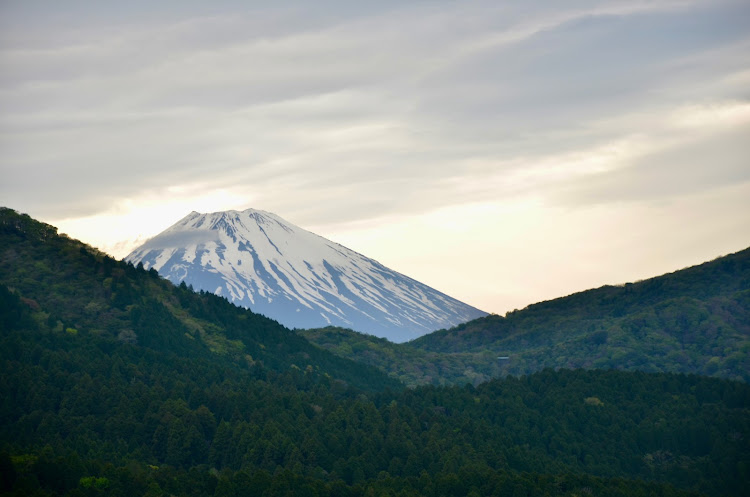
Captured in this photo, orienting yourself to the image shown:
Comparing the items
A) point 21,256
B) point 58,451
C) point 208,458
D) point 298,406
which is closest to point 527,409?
point 298,406

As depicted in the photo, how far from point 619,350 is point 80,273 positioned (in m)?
97.0

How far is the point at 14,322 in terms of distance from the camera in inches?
5389

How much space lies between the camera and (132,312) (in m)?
151

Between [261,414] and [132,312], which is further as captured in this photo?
[132,312]

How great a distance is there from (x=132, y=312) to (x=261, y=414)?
135 ft

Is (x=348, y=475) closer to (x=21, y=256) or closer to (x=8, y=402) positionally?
(x=8, y=402)

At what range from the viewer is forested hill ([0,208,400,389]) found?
147 meters

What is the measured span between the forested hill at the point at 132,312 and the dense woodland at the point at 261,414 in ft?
1.15

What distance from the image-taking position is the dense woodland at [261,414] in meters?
101

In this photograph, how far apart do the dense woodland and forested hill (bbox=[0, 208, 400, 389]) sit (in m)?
0.35

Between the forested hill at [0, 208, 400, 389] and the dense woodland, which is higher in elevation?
the forested hill at [0, 208, 400, 389]

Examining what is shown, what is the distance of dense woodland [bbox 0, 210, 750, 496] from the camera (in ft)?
332

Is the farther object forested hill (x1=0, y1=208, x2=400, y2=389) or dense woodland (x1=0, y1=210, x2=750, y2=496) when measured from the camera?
forested hill (x1=0, y1=208, x2=400, y2=389)

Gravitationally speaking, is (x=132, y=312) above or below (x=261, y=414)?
above
